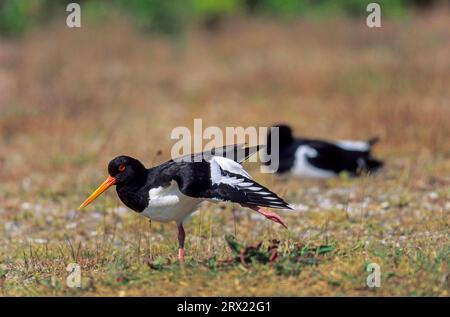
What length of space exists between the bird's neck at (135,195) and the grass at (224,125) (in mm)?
356

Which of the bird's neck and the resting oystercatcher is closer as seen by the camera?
the resting oystercatcher

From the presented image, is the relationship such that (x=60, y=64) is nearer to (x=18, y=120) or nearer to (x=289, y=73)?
(x=18, y=120)

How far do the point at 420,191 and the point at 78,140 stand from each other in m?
5.60

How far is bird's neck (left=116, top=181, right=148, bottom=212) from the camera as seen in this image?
672 centimetres

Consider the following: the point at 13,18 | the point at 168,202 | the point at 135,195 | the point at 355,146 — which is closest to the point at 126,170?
the point at 135,195

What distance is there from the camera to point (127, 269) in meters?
6.30

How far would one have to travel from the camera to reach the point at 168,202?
21.8 feet

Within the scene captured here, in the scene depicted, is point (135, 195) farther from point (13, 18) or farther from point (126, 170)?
point (13, 18)

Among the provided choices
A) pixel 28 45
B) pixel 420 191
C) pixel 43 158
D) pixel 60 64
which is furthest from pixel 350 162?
pixel 28 45

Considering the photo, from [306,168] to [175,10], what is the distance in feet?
36.4

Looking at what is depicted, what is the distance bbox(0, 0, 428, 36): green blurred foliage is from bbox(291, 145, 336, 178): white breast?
9763mm

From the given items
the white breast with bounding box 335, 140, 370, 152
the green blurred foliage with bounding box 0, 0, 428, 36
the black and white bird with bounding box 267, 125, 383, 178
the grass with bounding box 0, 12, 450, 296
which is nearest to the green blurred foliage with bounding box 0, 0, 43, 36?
the green blurred foliage with bounding box 0, 0, 428, 36

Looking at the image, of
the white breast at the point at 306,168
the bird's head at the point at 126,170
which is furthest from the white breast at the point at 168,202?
the white breast at the point at 306,168

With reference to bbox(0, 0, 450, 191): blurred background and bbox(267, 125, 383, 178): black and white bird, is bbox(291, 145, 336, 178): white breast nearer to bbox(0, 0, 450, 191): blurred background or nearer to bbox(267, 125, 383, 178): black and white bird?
bbox(267, 125, 383, 178): black and white bird
